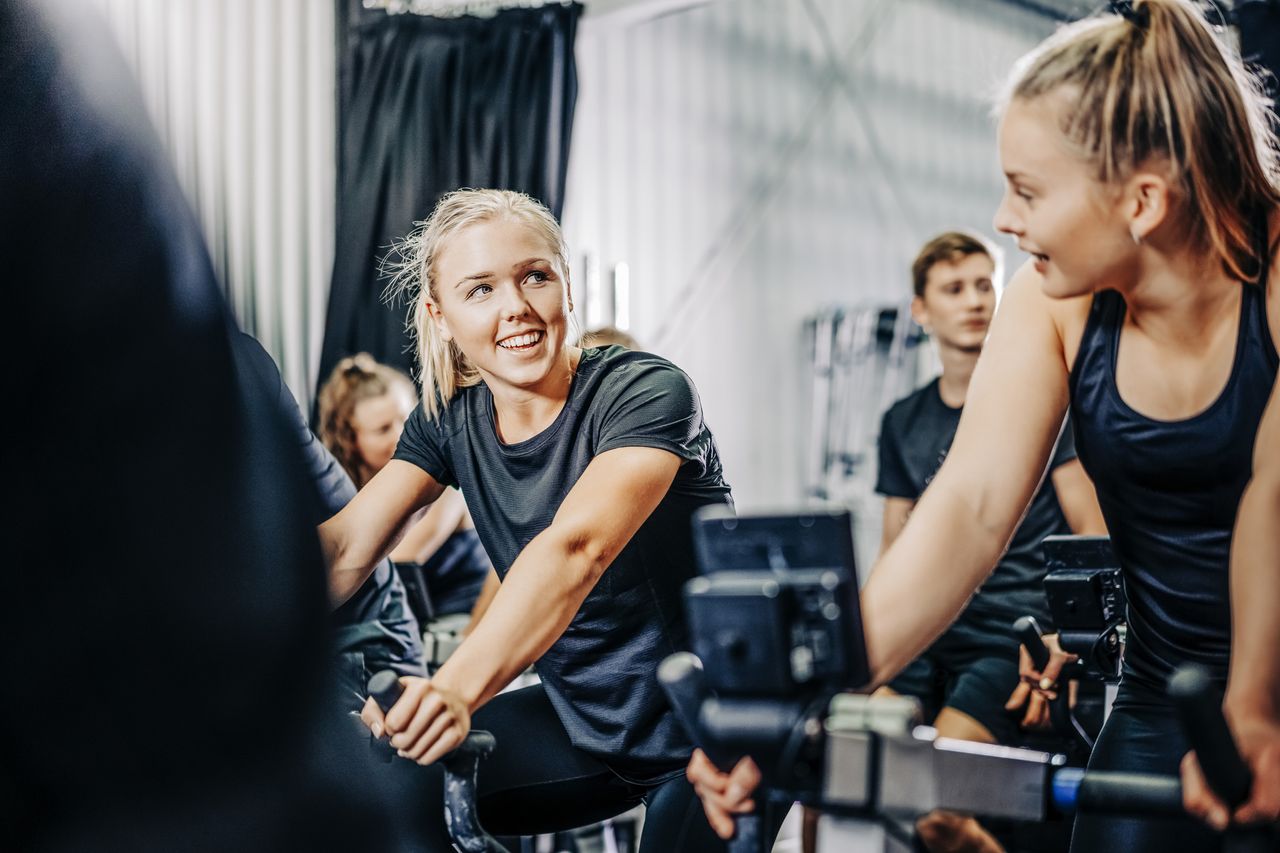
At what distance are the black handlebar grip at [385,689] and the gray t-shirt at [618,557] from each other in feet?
1.89

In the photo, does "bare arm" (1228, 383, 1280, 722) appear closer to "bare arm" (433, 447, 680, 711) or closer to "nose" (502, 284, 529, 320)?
"bare arm" (433, 447, 680, 711)

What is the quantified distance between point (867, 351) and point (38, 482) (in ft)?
16.6

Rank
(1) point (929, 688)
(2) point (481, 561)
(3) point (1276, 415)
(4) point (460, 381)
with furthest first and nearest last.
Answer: (2) point (481, 561) → (1) point (929, 688) → (4) point (460, 381) → (3) point (1276, 415)

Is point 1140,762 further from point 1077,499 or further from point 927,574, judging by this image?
point 1077,499

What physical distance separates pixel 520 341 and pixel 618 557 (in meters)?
0.35

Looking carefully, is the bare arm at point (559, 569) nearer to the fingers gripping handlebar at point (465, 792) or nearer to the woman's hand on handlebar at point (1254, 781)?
the fingers gripping handlebar at point (465, 792)

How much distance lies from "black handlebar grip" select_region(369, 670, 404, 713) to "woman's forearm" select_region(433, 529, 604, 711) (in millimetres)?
113

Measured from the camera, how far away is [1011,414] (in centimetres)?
144

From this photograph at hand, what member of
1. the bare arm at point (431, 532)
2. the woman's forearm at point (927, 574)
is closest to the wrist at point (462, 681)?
the woman's forearm at point (927, 574)

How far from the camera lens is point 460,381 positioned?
207 cm

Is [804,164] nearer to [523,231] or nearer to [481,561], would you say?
[481,561]

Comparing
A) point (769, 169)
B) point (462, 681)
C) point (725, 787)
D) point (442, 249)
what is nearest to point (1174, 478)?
point (725, 787)

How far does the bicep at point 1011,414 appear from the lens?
1.42m

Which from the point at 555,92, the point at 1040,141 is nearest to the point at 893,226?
the point at 555,92
